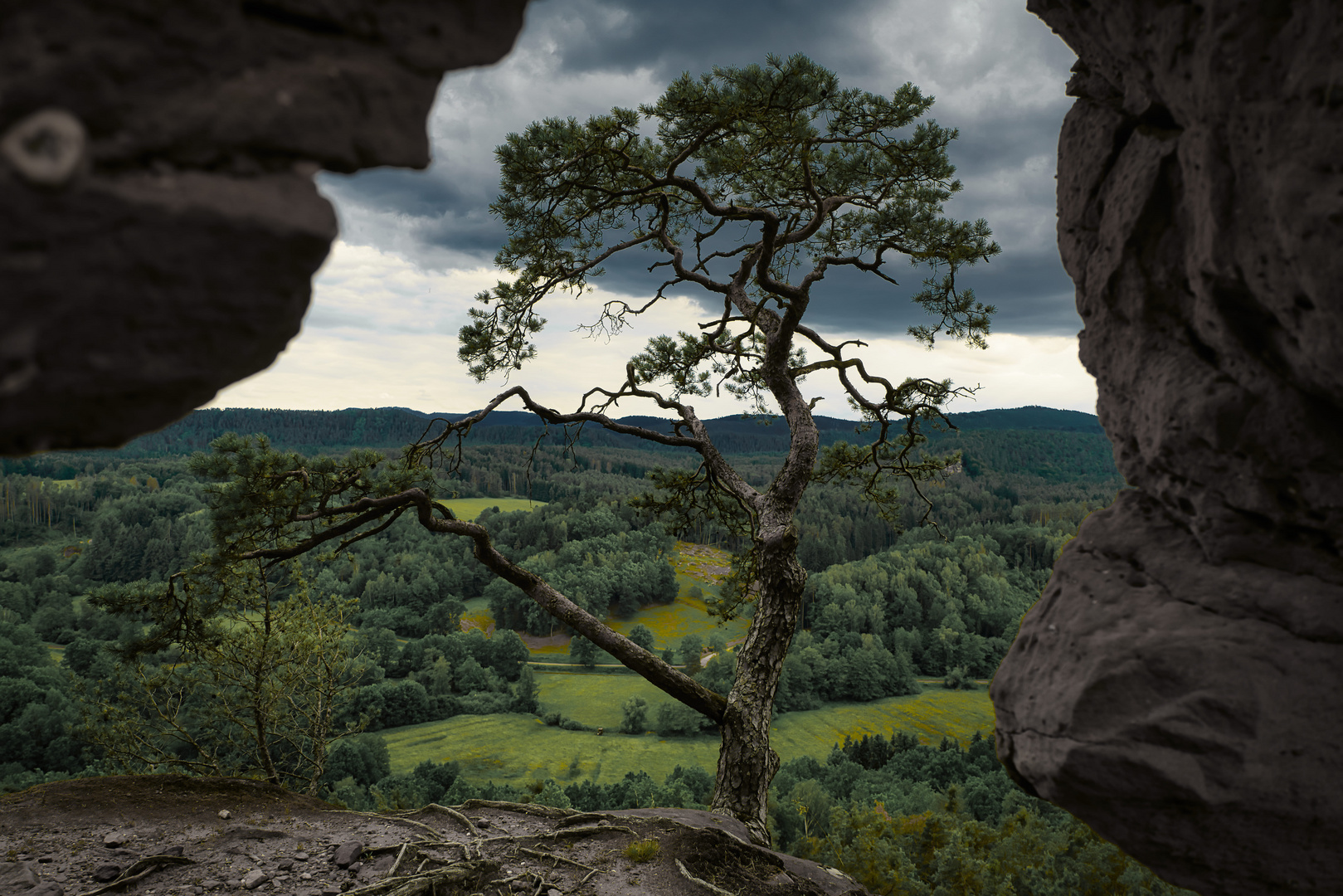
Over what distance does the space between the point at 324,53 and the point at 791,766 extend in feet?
168

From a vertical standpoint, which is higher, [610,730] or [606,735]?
[606,735]

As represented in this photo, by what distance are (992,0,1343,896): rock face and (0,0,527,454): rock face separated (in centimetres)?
265

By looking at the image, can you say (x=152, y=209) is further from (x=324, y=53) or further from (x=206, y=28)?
(x=324, y=53)

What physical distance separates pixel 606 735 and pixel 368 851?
2057 inches

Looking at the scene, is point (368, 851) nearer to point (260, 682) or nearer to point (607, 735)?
point (260, 682)

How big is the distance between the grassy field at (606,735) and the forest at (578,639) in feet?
7.35

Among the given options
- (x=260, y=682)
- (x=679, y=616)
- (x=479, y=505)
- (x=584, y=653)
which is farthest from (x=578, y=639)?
(x=260, y=682)

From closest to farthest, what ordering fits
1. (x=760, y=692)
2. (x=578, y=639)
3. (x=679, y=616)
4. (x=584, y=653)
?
(x=760, y=692), (x=578, y=639), (x=584, y=653), (x=679, y=616)

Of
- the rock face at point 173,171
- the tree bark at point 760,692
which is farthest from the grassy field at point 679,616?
the rock face at point 173,171

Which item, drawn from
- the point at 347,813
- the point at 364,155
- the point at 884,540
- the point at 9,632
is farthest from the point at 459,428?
the point at 884,540

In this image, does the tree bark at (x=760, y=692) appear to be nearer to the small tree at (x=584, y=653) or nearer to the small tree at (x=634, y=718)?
the small tree at (x=634, y=718)

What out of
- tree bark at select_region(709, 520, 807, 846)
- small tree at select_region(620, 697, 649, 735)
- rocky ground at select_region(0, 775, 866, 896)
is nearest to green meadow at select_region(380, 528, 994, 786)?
small tree at select_region(620, 697, 649, 735)

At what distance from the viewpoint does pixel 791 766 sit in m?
45.8

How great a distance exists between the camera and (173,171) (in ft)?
4.91
